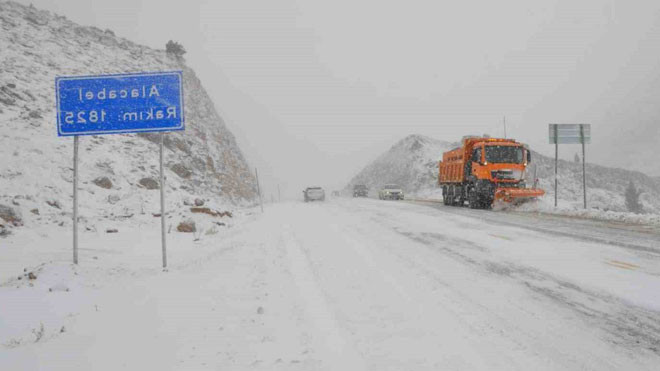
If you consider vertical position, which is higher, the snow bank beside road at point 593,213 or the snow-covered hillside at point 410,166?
the snow-covered hillside at point 410,166

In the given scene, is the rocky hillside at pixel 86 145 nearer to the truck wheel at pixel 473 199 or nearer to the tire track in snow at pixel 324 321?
the tire track in snow at pixel 324 321

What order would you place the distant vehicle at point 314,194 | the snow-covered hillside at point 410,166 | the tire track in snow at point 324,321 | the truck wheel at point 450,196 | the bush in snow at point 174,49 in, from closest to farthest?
1. the tire track in snow at point 324,321
2. the truck wheel at point 450,196
3. the distant vehicle at point 314,194
4. the bush in snow at point 174,49
5. the snow-covered hillside at point 410,166

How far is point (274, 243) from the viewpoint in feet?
30.6

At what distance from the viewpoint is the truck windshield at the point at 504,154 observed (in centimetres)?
1923

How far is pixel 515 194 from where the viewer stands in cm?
1803

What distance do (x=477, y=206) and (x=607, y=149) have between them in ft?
672

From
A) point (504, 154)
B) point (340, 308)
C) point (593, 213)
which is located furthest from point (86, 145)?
point (593, 213)

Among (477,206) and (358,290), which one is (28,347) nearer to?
(358,290)

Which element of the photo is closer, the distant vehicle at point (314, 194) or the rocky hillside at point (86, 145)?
the rocky hillside at point (86, 145)

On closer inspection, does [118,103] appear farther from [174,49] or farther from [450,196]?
[174,49]

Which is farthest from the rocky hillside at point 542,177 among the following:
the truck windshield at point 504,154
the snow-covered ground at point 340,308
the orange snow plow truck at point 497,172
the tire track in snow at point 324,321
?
the tire track in snow at point 324,321

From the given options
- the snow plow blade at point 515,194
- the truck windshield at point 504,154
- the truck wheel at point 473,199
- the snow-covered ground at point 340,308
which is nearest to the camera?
the snow-covered ground at point 340,308

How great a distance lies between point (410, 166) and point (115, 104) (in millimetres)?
55932

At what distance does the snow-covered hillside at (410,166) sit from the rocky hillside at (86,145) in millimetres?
27091
